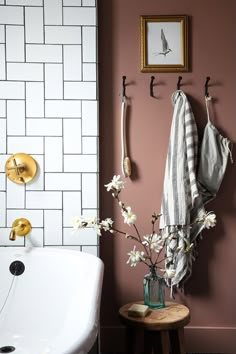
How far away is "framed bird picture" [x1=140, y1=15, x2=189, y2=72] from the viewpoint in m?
2.24

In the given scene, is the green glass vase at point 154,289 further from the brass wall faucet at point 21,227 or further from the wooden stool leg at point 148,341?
the brass wall faucet at point 21,227

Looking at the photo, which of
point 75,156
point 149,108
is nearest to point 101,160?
point 75,156

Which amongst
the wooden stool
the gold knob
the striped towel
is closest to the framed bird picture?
the striped towel

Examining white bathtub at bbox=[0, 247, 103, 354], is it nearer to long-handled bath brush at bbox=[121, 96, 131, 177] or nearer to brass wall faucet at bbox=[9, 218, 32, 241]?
brass wall faucet at bbox=[9, 218, 32, 241]

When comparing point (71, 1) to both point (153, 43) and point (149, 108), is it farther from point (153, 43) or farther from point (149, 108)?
point (149, 108)

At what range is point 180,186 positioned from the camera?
2.11m

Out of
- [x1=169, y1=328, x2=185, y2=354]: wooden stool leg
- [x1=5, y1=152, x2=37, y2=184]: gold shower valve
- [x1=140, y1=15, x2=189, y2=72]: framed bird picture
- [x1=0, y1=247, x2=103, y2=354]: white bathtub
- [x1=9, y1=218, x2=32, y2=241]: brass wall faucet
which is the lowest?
[x1=169, y1=328, x2=185, y2=354]: wooden stool leg

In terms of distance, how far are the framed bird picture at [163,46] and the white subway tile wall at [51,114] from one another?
11.0 inches

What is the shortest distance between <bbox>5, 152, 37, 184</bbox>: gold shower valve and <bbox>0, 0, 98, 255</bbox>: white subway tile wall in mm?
29

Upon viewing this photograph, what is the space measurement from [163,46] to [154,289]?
126cm

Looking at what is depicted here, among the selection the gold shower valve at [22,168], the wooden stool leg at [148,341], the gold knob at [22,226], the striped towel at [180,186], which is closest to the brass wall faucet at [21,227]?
the gold knob at [22,226]

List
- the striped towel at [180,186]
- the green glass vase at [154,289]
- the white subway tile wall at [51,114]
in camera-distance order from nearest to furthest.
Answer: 1. the green glass vase at [154,289]
2. the striped towel at [180,186]
3. the white subway tile wall at [51,114]

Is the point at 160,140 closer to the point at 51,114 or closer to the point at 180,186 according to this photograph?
the point at 180,186

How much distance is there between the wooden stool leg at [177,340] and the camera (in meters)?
1.90
